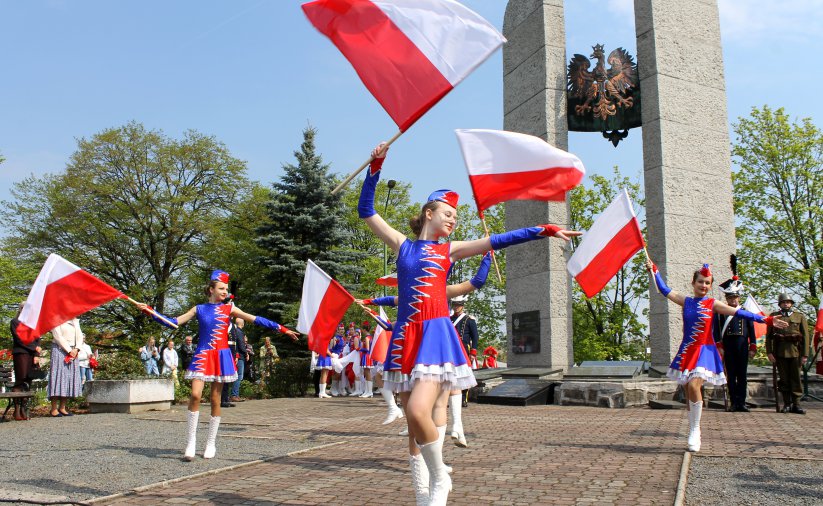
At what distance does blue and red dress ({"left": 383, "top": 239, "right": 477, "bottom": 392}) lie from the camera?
4.72 m

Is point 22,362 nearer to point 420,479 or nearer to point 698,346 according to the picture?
point 420,479

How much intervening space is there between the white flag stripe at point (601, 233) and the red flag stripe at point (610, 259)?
0.16 ft

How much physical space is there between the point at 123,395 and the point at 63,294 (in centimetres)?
817

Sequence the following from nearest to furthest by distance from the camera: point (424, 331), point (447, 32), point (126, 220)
A: 1. point (424, 331)
2. point (447, 32)
3. point (126, 220)

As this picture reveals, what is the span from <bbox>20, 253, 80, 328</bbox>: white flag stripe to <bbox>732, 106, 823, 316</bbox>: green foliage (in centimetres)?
2913

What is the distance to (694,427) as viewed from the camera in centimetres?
794

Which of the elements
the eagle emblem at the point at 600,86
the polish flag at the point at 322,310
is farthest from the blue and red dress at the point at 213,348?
the eagle emblem at the point at 600,86

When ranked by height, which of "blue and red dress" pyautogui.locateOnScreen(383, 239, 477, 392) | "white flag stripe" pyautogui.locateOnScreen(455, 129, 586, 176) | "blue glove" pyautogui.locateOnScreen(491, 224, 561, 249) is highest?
"white flag stripe" pyautogui.locateOnScreen(455, 129, 586, 176)

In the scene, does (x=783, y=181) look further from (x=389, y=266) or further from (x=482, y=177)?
(x=482, y=177)

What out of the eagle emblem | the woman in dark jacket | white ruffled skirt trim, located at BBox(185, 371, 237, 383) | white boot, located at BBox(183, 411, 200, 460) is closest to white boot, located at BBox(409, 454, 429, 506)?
white boot, located at BBox(183, 411, 200, 460)

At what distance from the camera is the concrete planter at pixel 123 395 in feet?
50.1

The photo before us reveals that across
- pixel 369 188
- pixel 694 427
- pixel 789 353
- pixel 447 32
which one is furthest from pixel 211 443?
pixel 789 353

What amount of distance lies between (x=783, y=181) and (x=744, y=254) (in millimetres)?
3675

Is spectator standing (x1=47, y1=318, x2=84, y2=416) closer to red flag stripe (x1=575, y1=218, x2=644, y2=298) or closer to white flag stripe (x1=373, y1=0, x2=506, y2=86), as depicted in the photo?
red flag stripe (x1=575, y1=218, x2=644, y2=298)
